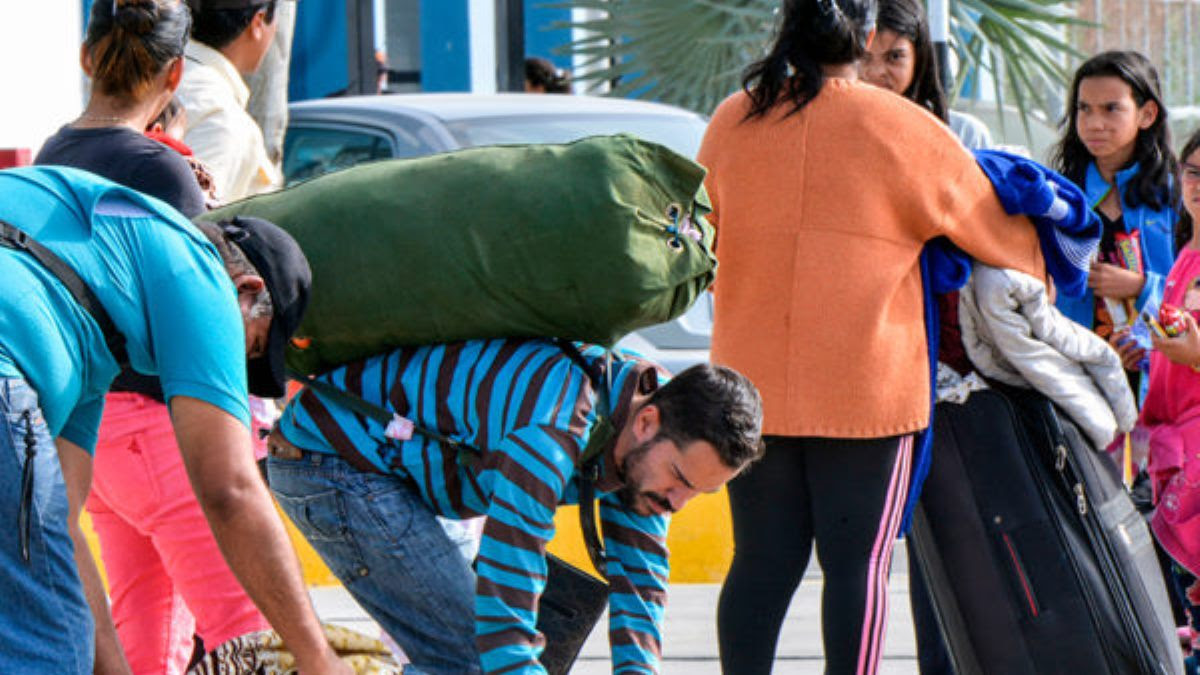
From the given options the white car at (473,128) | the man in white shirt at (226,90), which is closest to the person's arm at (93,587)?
the man in white shirt at (226,90)

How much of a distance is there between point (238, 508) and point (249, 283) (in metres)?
0.32

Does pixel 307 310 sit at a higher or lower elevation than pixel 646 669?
higher

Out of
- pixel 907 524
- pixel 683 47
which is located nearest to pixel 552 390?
pixel 907 524

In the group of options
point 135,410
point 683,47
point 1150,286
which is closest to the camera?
point 135,410

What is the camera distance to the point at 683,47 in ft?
33.4

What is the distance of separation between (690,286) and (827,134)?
0.91m

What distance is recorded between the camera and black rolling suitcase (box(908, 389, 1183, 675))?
3.95 meters

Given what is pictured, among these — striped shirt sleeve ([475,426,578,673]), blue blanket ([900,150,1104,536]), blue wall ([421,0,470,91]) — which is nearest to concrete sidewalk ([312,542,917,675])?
blue blanket ([900,150,1104,536])

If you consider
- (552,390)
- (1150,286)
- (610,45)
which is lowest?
(610,45)

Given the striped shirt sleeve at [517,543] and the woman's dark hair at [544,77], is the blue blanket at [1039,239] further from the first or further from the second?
the woman's dark hair at [544,77]

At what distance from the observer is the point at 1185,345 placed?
4.37 metres

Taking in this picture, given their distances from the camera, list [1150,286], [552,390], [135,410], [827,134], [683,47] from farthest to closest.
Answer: [683,47] < [1150,286] < [827,134] < [135,410] < [552,390]

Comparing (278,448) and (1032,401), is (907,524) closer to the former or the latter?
(1032,401)

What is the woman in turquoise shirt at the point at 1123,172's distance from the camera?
4.81 m
